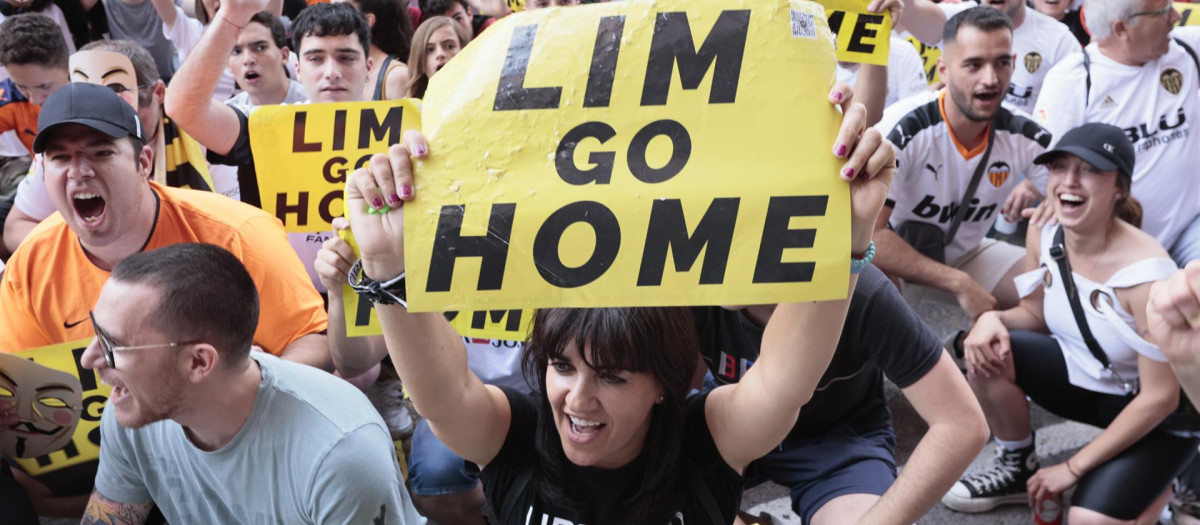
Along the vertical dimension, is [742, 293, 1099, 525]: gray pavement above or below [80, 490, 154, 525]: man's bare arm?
below

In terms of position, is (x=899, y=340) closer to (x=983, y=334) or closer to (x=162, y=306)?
(x=983, y=334)

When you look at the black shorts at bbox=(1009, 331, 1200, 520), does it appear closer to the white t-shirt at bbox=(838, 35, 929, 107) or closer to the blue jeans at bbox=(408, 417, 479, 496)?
the blue jeans at bbox=(408, 417, 479, 496)

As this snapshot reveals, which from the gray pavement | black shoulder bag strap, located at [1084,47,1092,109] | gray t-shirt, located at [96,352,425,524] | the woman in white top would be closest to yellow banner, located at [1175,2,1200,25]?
black shoulder bag strap, located at [1084,47,1092,109]

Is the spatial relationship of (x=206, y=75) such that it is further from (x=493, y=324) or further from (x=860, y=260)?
(x=860, y=260)

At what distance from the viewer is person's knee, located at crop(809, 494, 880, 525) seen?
9.89 ft

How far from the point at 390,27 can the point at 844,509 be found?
426cm

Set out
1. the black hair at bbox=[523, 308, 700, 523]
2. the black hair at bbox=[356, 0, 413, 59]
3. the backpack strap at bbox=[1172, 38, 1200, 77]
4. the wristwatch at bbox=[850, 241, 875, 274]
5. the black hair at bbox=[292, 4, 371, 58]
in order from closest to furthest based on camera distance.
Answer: the wristwatch at bbox=[850, 241, 875, 274] → the black hair at bbox=[523, 308, 700, 523] → the black hair at bbox=[292, 4, 371, 58] → the backpack strap at bbox=[1172, 38, 1200, 77] → the black hair at bbox=[356, 0, 413, 59]

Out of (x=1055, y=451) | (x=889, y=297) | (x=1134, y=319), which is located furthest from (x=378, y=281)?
(x=1055, y=451)

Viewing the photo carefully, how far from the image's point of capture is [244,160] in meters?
4.25

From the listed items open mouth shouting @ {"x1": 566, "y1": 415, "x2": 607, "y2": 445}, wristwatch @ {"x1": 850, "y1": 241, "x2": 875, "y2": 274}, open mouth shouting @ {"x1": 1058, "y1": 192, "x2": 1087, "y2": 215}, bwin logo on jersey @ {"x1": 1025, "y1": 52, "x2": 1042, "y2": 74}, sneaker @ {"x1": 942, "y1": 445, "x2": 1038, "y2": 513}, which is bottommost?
sneaker @ {"x1": 942, "y1": 445, "x2": 1038, "y2": 513}

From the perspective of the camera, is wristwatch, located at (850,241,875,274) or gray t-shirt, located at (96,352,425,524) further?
gray t-shirt, located at (96,352,425,524)

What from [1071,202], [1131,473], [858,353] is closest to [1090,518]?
[1131,473]

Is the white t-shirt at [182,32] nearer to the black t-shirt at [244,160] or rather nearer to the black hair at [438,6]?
the black hair at [438,6]

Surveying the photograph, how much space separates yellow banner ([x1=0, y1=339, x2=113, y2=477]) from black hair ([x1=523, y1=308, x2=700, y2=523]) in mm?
1476
